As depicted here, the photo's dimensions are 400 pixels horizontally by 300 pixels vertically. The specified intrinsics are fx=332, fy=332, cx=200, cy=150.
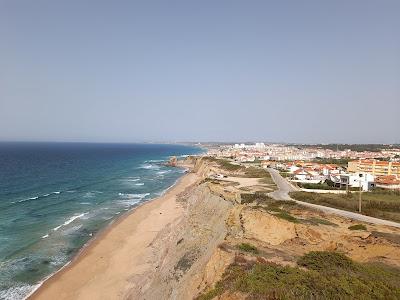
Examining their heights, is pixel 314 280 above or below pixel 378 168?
above

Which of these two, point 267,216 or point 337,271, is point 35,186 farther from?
point 337,271

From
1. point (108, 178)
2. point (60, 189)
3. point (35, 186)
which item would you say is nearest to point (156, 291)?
point (60, 189)

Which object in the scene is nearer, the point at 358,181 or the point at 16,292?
the point at 16,292

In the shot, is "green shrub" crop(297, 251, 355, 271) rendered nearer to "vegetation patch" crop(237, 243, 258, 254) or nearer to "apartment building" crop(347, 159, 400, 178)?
"vegetation patch" crop(237, 243, 258, 254)

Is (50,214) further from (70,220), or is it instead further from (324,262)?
(324,262)

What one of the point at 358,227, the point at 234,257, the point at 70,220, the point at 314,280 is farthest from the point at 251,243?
the point at 70,220

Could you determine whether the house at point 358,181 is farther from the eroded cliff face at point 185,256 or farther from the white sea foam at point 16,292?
the white sea foam at point 16,292

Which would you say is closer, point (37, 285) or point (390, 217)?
point (37, 285)
